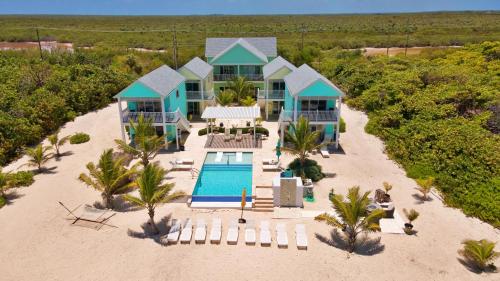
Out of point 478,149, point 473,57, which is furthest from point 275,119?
point 473,57

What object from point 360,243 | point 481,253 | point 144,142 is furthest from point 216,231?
point 481,253

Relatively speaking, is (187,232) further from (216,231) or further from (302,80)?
(302,80)

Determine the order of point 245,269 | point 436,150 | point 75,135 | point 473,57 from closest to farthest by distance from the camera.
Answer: point 245,269 < point 436,150 < point 75,135 < point 473,57

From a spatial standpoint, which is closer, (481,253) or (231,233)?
(481,253)

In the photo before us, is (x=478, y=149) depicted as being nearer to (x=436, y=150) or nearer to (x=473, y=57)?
(x=436, y=150)

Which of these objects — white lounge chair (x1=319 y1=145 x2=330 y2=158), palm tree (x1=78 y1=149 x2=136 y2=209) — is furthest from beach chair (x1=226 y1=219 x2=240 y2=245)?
white lounge chair (x1=319 y1=145 x2=330 y2=158)

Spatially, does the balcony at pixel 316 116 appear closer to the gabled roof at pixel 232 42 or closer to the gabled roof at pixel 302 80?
the gabled roof at pixel 302 80

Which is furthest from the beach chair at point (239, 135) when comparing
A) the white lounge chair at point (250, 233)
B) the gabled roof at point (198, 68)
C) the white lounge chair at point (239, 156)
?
the white lounge chair at point (250, 233)
